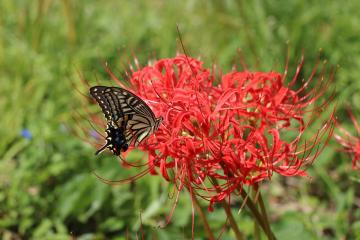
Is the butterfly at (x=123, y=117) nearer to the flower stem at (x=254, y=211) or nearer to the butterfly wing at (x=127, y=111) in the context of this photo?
the butterfly wing at (x=127, y=111)

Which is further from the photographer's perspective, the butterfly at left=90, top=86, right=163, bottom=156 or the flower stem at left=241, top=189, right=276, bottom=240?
the butterfly at left=90, top=86, right=163, bottom=156

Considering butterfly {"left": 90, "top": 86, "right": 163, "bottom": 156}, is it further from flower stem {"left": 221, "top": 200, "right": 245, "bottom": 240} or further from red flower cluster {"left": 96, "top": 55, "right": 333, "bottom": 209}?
flower stem {"left": 221, "top": 200, "right": 245, "bottom": 240}

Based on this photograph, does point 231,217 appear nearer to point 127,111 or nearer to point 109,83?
point 127,111

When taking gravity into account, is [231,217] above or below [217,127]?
below

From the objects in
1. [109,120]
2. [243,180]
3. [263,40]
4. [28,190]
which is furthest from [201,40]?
[243,180]

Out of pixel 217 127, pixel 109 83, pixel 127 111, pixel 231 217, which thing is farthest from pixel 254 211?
pixel 109 83

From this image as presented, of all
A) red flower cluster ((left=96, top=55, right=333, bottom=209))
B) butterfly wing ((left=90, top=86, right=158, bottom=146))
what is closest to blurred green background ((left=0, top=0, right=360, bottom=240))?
butterfly wing ((left=90, top=86, right=158, bottom=146))

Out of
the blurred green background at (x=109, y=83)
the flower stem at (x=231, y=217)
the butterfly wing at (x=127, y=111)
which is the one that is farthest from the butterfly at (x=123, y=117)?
the flower stem at (x=231, y=217)
